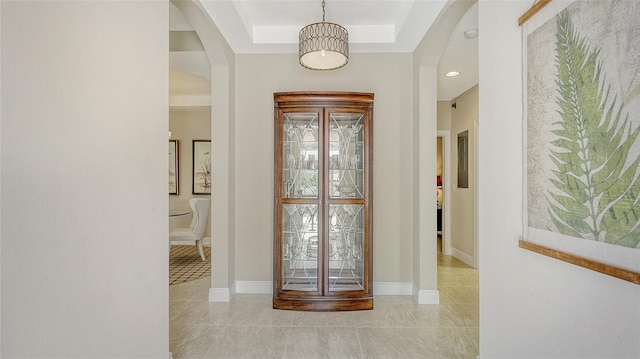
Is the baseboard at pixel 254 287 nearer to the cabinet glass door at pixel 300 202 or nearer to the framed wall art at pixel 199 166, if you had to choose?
the cabinet glass door at pixel 300 202

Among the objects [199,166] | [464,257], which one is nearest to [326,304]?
[464,257]

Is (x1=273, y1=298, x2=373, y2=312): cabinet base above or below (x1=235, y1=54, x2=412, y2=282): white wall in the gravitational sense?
below

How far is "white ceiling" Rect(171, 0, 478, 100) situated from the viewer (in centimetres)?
264

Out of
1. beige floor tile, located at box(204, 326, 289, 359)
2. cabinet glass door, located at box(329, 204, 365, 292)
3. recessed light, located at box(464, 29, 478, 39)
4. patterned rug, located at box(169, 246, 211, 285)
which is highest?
recessed light, located at box(464, 29, 478, 39)

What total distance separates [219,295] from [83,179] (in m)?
2.25

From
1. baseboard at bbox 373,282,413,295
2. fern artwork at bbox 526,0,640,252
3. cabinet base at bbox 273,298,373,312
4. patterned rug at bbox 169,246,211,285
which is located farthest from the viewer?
patterned rug at bbox 169,246,211,285

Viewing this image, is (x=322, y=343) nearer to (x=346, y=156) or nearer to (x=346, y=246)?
(x=346, y=246)

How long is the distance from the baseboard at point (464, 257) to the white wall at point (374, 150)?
1728mm

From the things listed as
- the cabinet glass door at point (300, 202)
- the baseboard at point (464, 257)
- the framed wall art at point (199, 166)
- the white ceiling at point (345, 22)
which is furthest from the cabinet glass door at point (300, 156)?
the framed wall art at point (199, 166)

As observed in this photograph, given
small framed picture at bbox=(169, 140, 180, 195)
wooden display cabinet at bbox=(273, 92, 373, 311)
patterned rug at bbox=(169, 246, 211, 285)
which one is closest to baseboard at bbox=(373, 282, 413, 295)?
wooden display cabinet at bbox=(273, 92, 373, 311)

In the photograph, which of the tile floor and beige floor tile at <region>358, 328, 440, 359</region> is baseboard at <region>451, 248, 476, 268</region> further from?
beige floor tile at <region>358, 328, 440, 359</region>

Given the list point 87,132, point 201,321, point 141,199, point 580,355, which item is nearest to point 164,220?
point 141,199

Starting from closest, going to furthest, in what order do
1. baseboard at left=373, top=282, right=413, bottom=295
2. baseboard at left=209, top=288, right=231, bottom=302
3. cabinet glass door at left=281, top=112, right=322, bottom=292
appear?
1. cabinet glass door at left=281, top=112, right=322, bottom=292
2. baseboard at left=209, top=288, right=231, bottom=302
3. baseboard at left=373, top=282, right=413, bottom=295

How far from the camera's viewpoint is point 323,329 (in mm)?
2578
